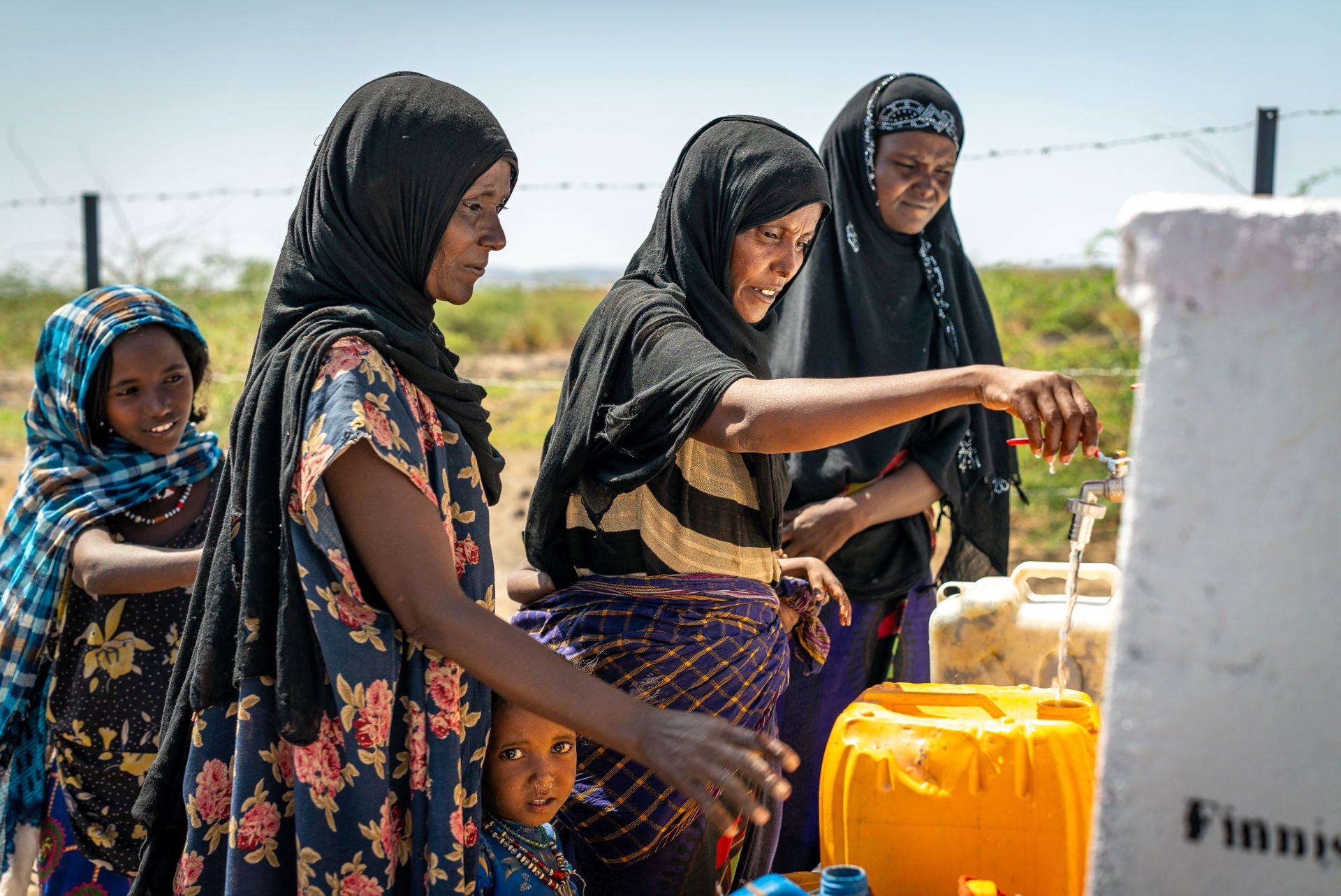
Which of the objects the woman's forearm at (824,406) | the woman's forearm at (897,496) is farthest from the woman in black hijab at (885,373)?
the woman's forearm at (824,406)

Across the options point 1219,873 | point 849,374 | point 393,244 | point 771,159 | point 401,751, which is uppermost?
point 771,159

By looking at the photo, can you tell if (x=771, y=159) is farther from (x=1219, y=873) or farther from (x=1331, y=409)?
(x=1219, y=873)

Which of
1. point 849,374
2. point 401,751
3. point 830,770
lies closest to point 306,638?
point 401,751

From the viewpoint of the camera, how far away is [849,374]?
138 inches

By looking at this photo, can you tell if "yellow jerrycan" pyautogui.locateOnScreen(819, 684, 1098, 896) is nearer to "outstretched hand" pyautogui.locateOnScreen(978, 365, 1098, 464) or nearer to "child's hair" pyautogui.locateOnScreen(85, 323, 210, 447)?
"outstretched hand" pyautogui.locateOnScreen(978, 365, 1098, 464)

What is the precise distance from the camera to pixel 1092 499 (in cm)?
202

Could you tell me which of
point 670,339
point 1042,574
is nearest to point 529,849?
point 670,339

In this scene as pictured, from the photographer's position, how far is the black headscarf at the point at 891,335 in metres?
3.39

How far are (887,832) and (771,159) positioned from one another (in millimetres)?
1281

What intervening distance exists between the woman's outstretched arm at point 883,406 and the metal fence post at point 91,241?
715 cm

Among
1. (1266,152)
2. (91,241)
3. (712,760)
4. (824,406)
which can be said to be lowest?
(712,760)

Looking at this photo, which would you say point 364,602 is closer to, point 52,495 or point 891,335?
point 52,495

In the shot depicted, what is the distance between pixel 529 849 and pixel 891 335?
1.88 metres

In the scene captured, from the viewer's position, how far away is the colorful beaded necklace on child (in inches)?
88.8
